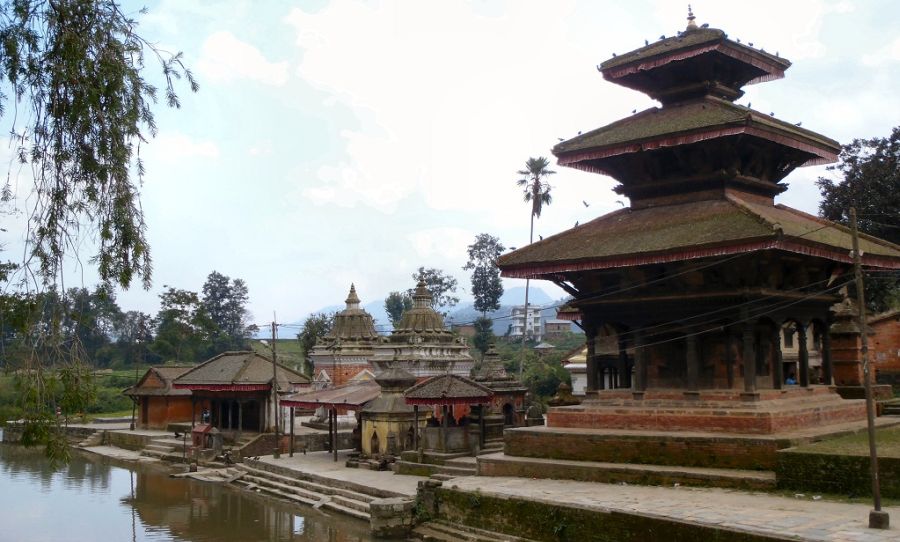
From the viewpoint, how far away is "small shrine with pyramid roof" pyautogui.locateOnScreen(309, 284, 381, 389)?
47.6 m

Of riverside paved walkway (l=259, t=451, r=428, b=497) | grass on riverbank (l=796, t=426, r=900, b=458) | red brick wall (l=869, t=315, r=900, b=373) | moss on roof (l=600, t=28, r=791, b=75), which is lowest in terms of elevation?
riverside paved walkway (l=259, t=451, r=428, b=497)

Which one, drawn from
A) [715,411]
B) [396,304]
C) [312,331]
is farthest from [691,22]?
[396,304]

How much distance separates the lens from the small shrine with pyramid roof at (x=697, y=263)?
54.4ft

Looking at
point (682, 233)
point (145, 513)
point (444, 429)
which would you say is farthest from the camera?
point (145, 513)

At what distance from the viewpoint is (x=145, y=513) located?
25.6 m

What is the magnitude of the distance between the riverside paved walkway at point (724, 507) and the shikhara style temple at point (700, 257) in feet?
6.75

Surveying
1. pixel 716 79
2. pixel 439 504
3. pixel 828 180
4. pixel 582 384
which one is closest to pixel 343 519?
pixel 439 504

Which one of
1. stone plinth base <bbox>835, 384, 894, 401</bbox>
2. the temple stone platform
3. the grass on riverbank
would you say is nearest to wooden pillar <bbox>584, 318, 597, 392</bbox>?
the temple stone platform

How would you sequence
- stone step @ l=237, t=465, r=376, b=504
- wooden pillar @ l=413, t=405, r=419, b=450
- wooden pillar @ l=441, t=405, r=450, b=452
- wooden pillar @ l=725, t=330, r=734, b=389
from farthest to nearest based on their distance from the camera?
1. wooden pillar @ l=413, t=405, r=419, b=450
2. wooden pillar @ l=441, t=405, r=450, b=452
3. stone step @ l=237, t=465, r=376, b=504
4. wooden pillar @ l=725, t=330, r=734, b=389

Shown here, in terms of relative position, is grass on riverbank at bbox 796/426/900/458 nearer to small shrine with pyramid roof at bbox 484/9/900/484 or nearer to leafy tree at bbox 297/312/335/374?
small shrine with pyramid roof at bbox 484/9/900/484

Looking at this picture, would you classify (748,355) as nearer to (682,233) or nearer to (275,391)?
(682,233)

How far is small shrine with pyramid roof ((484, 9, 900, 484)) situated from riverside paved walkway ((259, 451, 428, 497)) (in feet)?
16.5

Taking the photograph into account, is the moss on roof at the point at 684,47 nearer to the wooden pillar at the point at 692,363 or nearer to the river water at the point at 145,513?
the wooden pillar at the point at 692,363

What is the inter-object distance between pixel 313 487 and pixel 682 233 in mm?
14752
